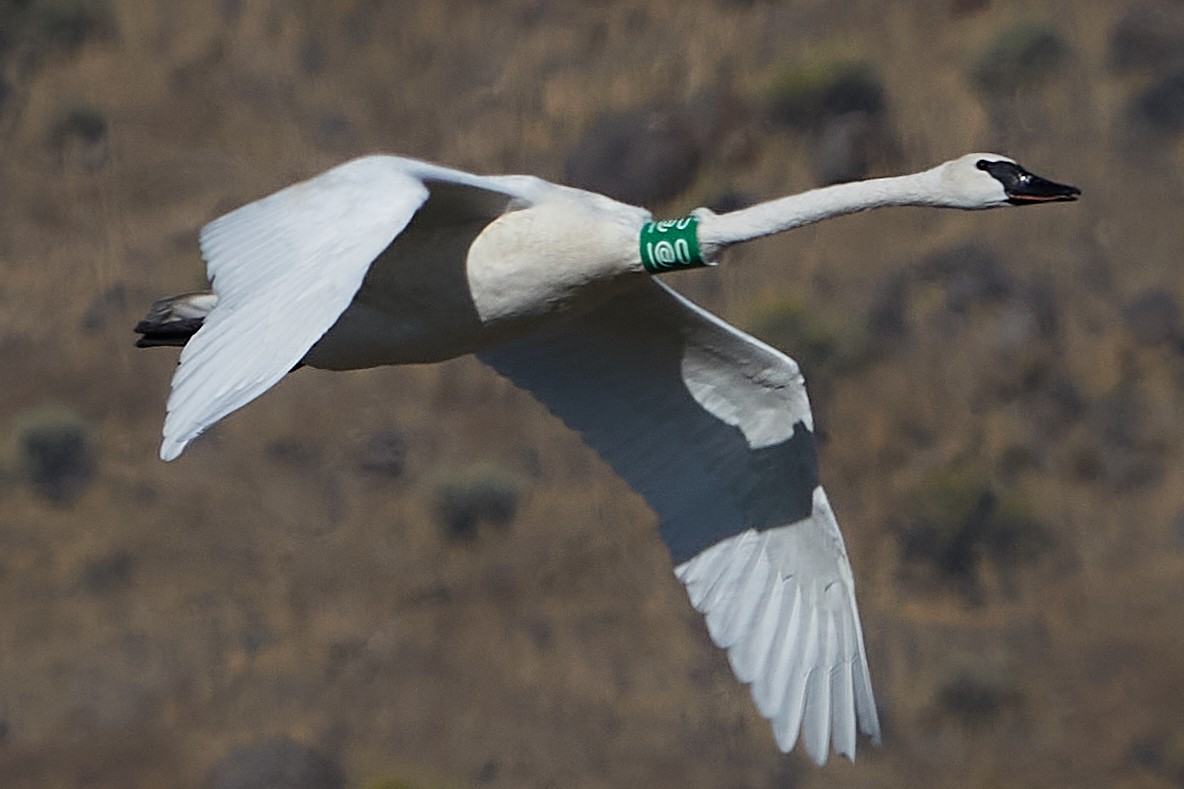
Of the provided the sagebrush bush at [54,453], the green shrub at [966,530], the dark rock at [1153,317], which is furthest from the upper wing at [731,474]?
the sagebrush bush at [54,453]

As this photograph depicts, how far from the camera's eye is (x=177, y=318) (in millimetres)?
8797

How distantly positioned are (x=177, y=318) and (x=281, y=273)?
2759mm

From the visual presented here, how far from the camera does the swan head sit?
24.1ft

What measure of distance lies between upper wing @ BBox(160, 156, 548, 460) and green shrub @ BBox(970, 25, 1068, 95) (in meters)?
14.7

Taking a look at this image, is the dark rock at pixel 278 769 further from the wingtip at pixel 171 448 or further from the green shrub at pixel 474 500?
the wingtip at pixel 171 448

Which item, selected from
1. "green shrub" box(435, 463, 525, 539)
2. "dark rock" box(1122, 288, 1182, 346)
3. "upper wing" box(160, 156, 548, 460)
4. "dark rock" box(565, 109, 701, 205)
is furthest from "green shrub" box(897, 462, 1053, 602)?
"upper wing" box(160, 156, 548, 460)

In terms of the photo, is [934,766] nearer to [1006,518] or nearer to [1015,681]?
[1015,681]

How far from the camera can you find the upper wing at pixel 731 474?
846 cm

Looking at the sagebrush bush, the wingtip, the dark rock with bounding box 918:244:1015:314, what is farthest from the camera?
the sagebrush bush

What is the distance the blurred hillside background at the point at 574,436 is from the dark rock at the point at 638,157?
4 cm

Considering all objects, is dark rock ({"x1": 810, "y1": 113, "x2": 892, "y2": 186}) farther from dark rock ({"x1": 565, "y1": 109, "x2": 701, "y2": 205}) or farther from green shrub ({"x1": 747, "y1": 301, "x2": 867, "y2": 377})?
green shrub ({"x1": 747, "y1": 301, "x2": 867, "y2": 377})

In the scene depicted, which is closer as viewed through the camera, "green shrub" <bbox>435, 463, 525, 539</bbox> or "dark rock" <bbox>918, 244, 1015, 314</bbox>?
"green shrub" <bbox>435, 463, 525, 539</bbox>

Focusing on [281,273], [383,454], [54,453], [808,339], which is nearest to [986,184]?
[281,273]

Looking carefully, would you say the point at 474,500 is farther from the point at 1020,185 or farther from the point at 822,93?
the point at 1020,185
